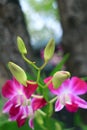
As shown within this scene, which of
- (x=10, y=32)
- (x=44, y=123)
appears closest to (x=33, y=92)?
(x=44, y=123)

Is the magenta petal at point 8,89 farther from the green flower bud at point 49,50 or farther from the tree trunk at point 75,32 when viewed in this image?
the tree trunk at point 75,32

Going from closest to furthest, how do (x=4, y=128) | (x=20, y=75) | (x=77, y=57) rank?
(x=20, y=75)
(x=4, y=128)
(x=77, y=57)

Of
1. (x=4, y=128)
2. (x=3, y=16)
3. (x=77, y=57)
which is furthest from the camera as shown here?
(x=77, y=57)

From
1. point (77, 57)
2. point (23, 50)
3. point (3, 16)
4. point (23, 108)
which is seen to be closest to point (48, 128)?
point (23, 108)

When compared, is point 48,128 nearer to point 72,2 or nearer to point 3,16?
point 3,16

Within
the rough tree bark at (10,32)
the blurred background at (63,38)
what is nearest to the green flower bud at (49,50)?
the blurred background at (63,38)

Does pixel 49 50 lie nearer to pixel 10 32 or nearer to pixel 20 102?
pixel 20 102
